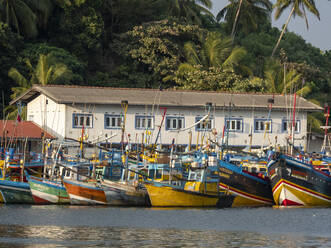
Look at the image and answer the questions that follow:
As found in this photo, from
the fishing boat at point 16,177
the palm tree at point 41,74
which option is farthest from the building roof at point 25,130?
the palm tree at point 41,74

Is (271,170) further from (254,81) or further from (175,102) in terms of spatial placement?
(254,81)

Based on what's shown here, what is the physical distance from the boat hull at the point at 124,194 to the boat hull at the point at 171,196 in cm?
116

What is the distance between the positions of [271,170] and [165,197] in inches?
292

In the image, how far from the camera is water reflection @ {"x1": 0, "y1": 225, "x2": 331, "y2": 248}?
98.9 ft

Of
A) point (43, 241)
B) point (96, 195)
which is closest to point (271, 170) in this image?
point (96, 195)

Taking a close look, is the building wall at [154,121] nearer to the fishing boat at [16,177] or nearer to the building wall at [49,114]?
the building wall at [49,114]

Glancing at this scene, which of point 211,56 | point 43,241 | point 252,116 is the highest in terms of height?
point 211,56

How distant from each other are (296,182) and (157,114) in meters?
17.2

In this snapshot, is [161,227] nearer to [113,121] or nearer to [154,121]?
[113,121]

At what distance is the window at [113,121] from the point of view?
198 ft

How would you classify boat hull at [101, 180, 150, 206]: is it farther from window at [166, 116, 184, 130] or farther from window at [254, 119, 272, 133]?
window at [254, 119, 272, 133]

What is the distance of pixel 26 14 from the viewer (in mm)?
76688

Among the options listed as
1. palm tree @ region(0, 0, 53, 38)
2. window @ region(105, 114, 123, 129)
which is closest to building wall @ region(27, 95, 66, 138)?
window @ region(105, 114, 123, 129)

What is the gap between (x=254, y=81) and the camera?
7375cm
